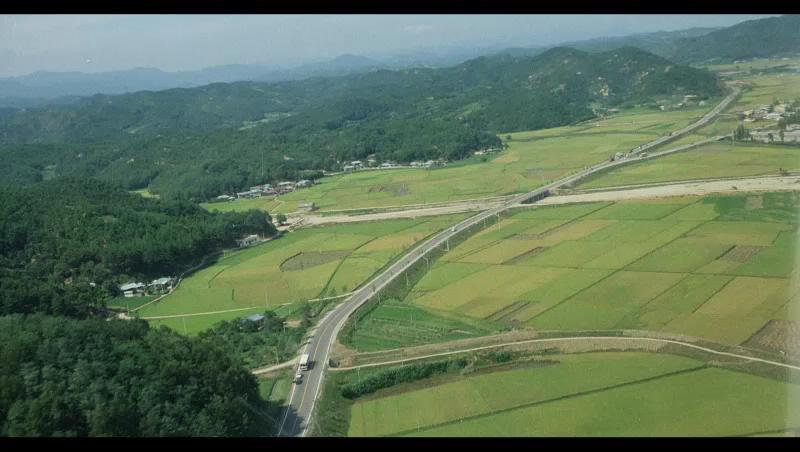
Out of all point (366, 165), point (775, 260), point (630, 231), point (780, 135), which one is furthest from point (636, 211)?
point (366, 165)

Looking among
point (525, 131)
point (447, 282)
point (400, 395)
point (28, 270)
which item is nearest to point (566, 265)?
point (447, 282)

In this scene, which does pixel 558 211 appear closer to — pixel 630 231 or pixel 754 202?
pixel 630 231

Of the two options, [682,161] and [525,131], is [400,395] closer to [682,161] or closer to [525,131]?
[682,161]

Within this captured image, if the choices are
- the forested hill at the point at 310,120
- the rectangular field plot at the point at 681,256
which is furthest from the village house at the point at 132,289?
the forested hill at the point at 310,120

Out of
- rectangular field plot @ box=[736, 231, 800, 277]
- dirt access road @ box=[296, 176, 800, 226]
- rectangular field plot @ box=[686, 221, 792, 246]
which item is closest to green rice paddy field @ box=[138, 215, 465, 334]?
dirt access road @ box=[296, 176, 800, 226]

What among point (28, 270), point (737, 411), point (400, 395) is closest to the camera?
point (737, 411)
